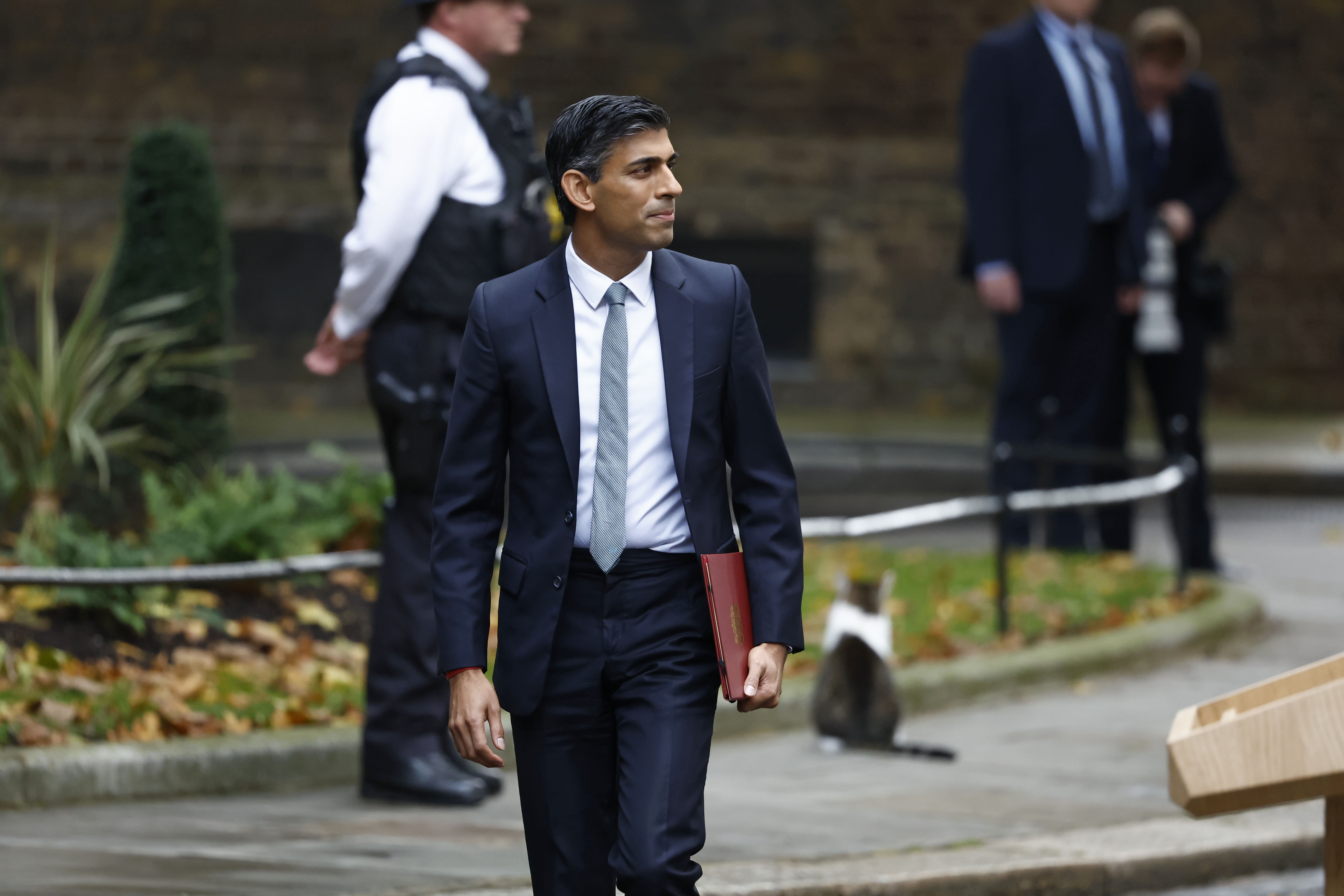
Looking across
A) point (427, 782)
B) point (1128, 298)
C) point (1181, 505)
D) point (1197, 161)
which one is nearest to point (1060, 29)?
point (1197, 161)

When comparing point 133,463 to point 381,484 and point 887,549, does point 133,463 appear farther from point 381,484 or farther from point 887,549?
point 887,549

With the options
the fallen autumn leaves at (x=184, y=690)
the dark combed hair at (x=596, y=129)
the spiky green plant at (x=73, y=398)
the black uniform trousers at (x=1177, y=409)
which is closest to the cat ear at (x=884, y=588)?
the fallen autumn leaves at (x=184, y=690)

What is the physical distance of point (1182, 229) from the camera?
10.6 meters

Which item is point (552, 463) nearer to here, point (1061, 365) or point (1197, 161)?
point (1061, 365)

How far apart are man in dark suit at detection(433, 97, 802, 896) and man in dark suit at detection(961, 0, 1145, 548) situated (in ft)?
21.3

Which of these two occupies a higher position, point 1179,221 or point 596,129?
point 596,129

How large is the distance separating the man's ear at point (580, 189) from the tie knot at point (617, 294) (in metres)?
0.14

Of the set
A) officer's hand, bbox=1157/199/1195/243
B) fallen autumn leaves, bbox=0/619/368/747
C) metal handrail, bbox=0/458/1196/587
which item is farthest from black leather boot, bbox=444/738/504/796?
officer's hand, bbox=1157/199/1195/243

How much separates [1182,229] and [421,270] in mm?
5904

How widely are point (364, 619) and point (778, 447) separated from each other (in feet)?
14.7

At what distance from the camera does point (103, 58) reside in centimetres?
1806

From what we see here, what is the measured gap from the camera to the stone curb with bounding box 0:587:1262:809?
5.77 m

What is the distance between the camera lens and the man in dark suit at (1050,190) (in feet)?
33.0

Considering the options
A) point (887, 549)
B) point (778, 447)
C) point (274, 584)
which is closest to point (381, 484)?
point (274, 584)
